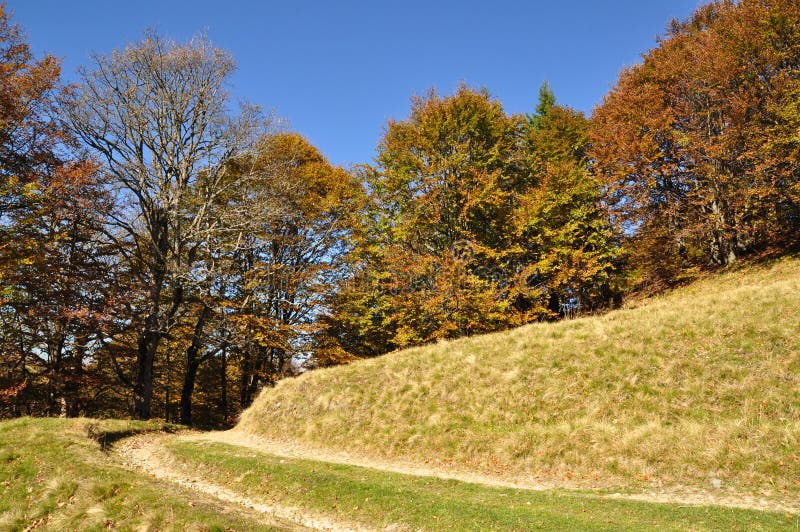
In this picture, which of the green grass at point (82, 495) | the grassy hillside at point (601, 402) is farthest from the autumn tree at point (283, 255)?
the green grass at point (82, 495)

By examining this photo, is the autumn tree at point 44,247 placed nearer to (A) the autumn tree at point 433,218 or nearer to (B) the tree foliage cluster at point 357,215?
(B) the tree foliage cluster at point 357,215

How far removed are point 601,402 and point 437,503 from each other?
7505 millimetres

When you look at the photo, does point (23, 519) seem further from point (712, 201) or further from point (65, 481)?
point (712, 201)

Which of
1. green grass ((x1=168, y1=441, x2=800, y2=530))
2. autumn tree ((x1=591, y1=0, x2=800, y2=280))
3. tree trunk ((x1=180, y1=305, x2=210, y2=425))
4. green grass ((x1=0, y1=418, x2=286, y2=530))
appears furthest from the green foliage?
green grass ((x1=0, y1=418, x2=286, y2=530))

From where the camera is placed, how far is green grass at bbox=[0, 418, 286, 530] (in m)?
10.5

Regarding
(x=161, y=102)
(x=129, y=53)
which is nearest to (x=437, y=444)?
(x=161, y=102)

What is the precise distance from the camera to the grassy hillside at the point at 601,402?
12.0 meters

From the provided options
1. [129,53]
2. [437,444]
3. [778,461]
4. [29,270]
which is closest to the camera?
[778,461]

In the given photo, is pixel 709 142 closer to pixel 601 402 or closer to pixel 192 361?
pixel 601 402

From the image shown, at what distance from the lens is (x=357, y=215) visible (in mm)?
31469

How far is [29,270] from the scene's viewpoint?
67.8ft

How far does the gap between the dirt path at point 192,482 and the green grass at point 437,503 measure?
0.26 metres

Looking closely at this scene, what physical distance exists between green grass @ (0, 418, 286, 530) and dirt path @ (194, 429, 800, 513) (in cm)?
540

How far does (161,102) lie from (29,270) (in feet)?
38.3
